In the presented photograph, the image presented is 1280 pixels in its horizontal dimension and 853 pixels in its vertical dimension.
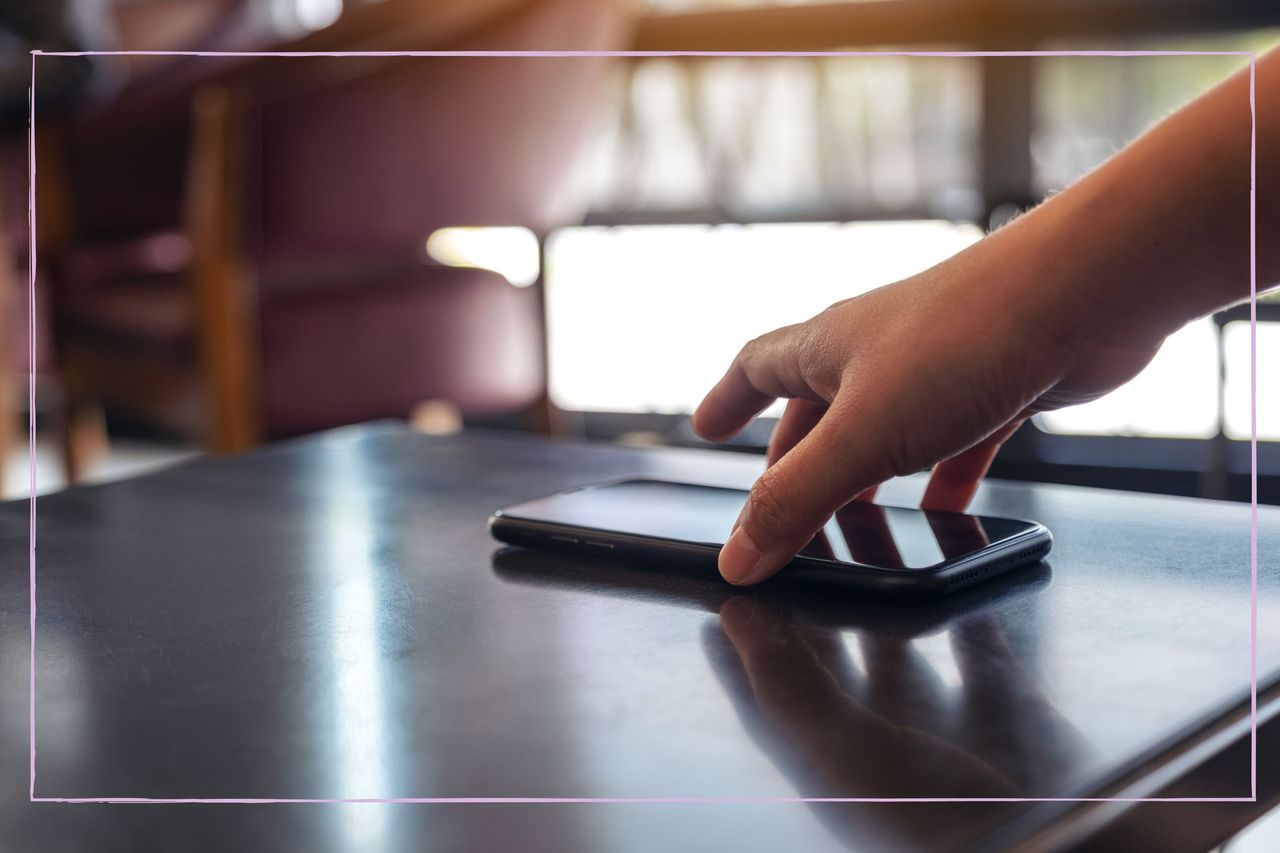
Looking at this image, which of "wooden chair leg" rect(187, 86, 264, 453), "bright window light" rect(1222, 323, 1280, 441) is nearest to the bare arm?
"bright window light" rect(1222, 323, 1280, 441)

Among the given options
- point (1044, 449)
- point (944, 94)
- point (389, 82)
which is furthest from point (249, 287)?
point (944, 94)

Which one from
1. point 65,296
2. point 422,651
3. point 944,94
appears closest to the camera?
point 422,651

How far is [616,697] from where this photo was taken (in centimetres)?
36

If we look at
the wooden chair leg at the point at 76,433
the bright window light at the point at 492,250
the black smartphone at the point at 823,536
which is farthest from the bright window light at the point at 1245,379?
the wooden chair leg at the point at 76,433

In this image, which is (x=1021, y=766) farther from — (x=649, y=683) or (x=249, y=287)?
(x=249, y=287)

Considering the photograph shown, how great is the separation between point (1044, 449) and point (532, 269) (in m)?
0.82

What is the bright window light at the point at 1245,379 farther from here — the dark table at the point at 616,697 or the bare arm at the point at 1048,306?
the bare arm at the point at 1048,306

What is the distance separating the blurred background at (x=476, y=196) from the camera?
4.94 feet

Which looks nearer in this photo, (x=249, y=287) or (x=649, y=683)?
(x=649, y=683)

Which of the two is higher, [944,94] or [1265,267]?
[944,94]

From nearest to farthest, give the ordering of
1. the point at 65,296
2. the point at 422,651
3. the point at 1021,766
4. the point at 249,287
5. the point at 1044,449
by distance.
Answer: the point at 1021,766
the point at 422,651
the point at 1044,449
the point at 249,287
the point at 65,296

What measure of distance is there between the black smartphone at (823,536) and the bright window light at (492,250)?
113 cm

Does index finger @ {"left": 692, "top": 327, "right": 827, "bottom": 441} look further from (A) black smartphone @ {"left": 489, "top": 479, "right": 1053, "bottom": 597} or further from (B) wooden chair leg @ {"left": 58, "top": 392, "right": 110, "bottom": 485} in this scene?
(B) wooden chair leg @ {"left": 58, "top": 392, "right": 110, "bottom": 485}

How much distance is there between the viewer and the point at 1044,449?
44.3 inches
